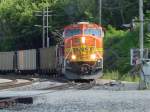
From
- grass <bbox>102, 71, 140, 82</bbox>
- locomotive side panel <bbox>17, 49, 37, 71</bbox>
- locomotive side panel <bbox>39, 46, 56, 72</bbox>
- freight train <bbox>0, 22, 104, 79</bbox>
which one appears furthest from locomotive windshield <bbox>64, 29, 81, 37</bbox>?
locomotive side panel <bbox>17, 49, 37, 71</bbox>

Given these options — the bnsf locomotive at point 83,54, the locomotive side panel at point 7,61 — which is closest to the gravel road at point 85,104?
the bnsf locomotive at point 83,54

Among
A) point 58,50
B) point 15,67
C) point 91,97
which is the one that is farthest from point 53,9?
point 91,97

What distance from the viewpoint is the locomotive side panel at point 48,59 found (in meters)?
41.6

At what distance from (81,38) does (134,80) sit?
418 cm

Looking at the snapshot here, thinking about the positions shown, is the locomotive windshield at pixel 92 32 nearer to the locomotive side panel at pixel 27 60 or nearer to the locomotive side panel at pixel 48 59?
the locomotive side panel at pixel 48 59

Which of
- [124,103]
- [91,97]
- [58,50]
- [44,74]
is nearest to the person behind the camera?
[124,103]

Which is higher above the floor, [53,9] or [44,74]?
[53,9]

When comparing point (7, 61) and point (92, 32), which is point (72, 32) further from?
point (7, 61)

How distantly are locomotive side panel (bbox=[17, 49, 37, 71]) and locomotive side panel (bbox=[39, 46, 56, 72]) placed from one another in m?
2.21

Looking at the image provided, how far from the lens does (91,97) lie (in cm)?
2017

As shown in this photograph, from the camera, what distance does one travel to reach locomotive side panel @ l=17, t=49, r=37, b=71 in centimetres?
5012

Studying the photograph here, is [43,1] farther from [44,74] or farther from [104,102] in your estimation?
[104,102]

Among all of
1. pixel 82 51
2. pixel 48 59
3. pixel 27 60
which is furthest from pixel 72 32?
pixel 27 60

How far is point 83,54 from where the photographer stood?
1307 inches
